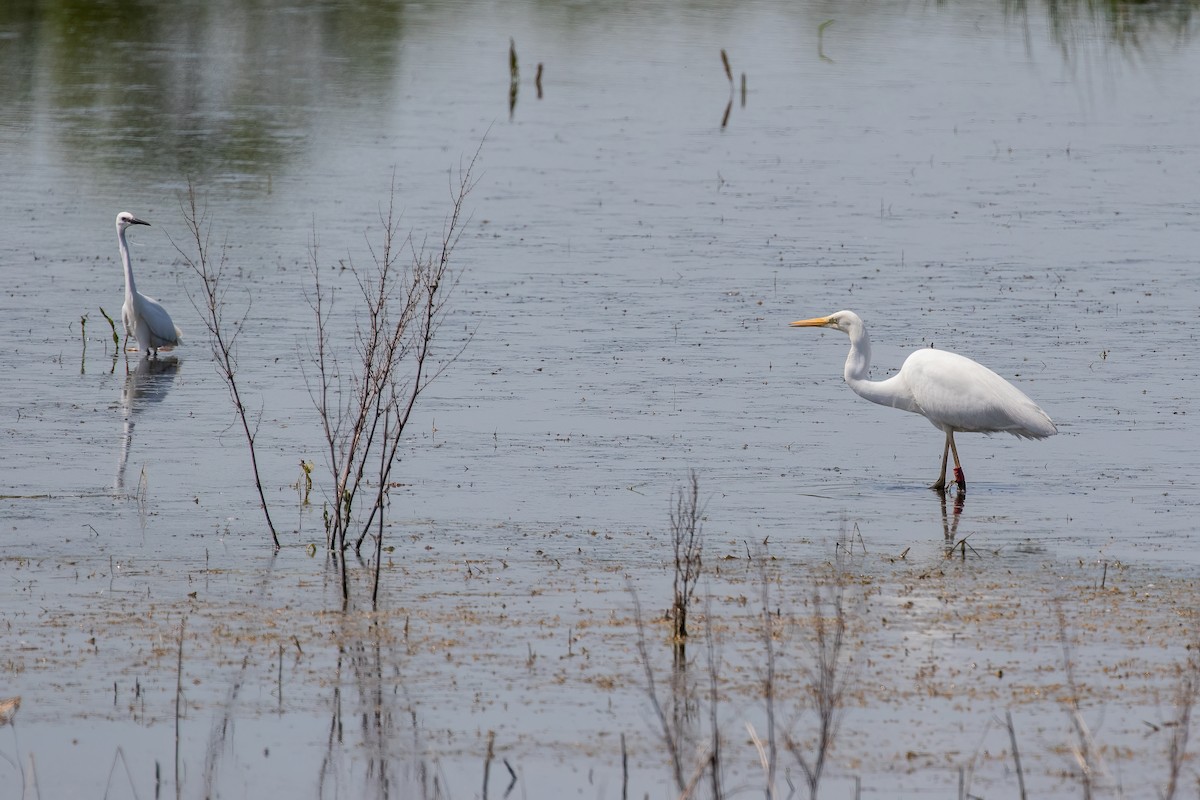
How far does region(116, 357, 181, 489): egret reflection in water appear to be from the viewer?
11.8m

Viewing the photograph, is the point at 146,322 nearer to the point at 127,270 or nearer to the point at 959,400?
the point at 127,270

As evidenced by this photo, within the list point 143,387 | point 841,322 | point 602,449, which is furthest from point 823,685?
point 143,387

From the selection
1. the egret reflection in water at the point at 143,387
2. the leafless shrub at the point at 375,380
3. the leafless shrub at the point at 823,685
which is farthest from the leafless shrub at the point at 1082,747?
the egret reflection in water at the point at 143,387

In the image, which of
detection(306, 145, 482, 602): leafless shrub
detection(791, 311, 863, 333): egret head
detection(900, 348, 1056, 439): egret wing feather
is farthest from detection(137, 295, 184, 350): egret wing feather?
detection(900, 348, 1056, 439): egret wing feather

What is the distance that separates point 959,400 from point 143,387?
5.79m

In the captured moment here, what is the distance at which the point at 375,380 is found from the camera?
8477mm

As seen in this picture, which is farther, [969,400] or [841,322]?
[841,322]

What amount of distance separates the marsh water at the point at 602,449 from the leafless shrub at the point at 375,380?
0.19 meters

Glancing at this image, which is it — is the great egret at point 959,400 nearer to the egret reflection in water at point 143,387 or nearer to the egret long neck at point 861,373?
the egret long neck at point 861,373

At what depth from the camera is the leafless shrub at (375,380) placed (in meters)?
8.50

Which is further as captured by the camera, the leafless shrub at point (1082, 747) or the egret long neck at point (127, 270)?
the egret long neck at point (127, 270)

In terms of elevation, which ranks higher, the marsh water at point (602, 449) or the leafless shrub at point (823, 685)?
the leafless shrub at point (823, 685)

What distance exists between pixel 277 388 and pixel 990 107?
59.0 ft

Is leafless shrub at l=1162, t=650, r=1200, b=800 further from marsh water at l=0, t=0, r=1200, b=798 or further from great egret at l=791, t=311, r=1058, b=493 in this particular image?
great egret at l=791, t=311, r=1058, b=493
